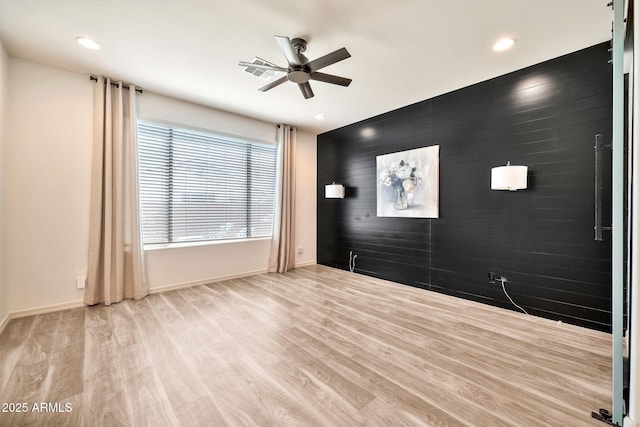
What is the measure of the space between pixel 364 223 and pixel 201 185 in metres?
2.80

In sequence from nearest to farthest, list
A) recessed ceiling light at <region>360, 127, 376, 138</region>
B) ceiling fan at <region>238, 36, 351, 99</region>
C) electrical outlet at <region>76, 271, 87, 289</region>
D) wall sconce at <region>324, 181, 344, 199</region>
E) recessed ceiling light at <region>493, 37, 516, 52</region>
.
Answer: ceiling fan at <region>238, 36, 351, 99</region> < recessed ceiling light at <region>493, 37, 516, 52</region> < electrical outlet at <region>76, 271, 87, 289</region> < recessed ceiling light at <region>360, 127, 376, 138</region> < wall sconce at <region>324, 181, 344, 199</region>

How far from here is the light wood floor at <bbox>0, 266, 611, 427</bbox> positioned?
1.45m

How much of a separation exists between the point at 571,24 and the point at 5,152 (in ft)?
17.6

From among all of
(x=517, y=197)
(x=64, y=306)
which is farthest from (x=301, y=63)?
(x=64, y=306)

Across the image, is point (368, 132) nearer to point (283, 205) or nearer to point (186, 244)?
point (283, 205)

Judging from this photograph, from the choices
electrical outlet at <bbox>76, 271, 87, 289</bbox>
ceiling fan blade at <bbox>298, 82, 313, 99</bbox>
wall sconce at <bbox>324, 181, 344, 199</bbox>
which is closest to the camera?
ceiling fan blade at <bbox>298, 82, 313, 99</bbox>

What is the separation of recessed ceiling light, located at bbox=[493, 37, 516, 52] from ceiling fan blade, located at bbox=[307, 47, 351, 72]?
1.49 meters

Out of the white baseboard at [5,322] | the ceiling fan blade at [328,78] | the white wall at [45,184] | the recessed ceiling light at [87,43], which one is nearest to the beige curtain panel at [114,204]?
the white wall at [45,184]

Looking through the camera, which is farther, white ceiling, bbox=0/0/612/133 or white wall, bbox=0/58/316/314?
white wall, bbox=0/58/316/314

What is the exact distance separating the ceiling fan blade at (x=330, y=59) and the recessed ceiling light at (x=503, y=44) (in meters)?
1.49

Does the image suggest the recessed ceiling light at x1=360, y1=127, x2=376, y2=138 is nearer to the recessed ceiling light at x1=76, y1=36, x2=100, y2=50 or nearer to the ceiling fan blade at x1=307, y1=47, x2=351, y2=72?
the ceiling fan blade at x1=307, y1=47, x2=351, y2=72

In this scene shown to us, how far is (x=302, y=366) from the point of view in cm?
190

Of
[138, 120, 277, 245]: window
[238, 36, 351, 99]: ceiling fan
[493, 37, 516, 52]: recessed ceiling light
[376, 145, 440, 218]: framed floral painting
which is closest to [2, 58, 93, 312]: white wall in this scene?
[138, 120, 277, 245]: window

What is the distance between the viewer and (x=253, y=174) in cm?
464
